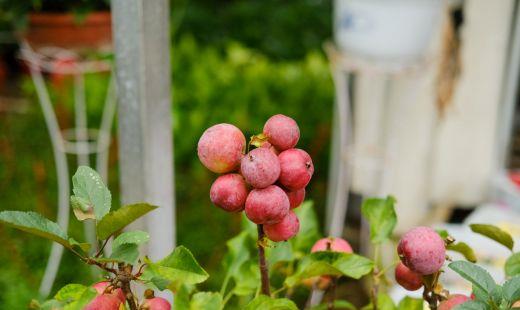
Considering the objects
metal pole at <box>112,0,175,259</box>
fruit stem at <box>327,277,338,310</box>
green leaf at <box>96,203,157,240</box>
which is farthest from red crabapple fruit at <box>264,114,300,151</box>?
metal pole at <box>112,0,175,259</box>

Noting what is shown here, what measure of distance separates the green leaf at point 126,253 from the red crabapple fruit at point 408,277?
305 mm

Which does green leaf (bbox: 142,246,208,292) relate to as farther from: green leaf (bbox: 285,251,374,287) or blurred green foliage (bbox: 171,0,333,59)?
blurred green foliage (bbox: 171,0,333,59)

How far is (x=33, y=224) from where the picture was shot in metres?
0.60

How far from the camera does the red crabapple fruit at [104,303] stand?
629mm

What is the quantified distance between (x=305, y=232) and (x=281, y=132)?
1.12ft

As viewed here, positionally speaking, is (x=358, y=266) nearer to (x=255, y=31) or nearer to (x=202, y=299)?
(x=202, y=299)

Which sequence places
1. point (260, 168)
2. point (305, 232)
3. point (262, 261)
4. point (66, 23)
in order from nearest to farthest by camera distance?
point (260, 168)
point (262, 261)
point (305, 232)
point (66, 23)

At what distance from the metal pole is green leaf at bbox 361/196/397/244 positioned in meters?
0.42

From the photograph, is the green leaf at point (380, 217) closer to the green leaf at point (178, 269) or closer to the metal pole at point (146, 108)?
the green leaf at point (178, 269)

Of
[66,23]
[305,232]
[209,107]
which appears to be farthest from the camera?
[209,107]

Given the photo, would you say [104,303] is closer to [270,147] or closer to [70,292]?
[70,292]

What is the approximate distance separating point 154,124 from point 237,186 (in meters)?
0.50

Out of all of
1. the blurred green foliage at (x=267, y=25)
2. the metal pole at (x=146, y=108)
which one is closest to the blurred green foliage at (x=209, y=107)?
the blurred green foliage at (x=267, y=25)

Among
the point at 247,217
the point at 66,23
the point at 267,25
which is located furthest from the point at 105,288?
the point at 267,25
